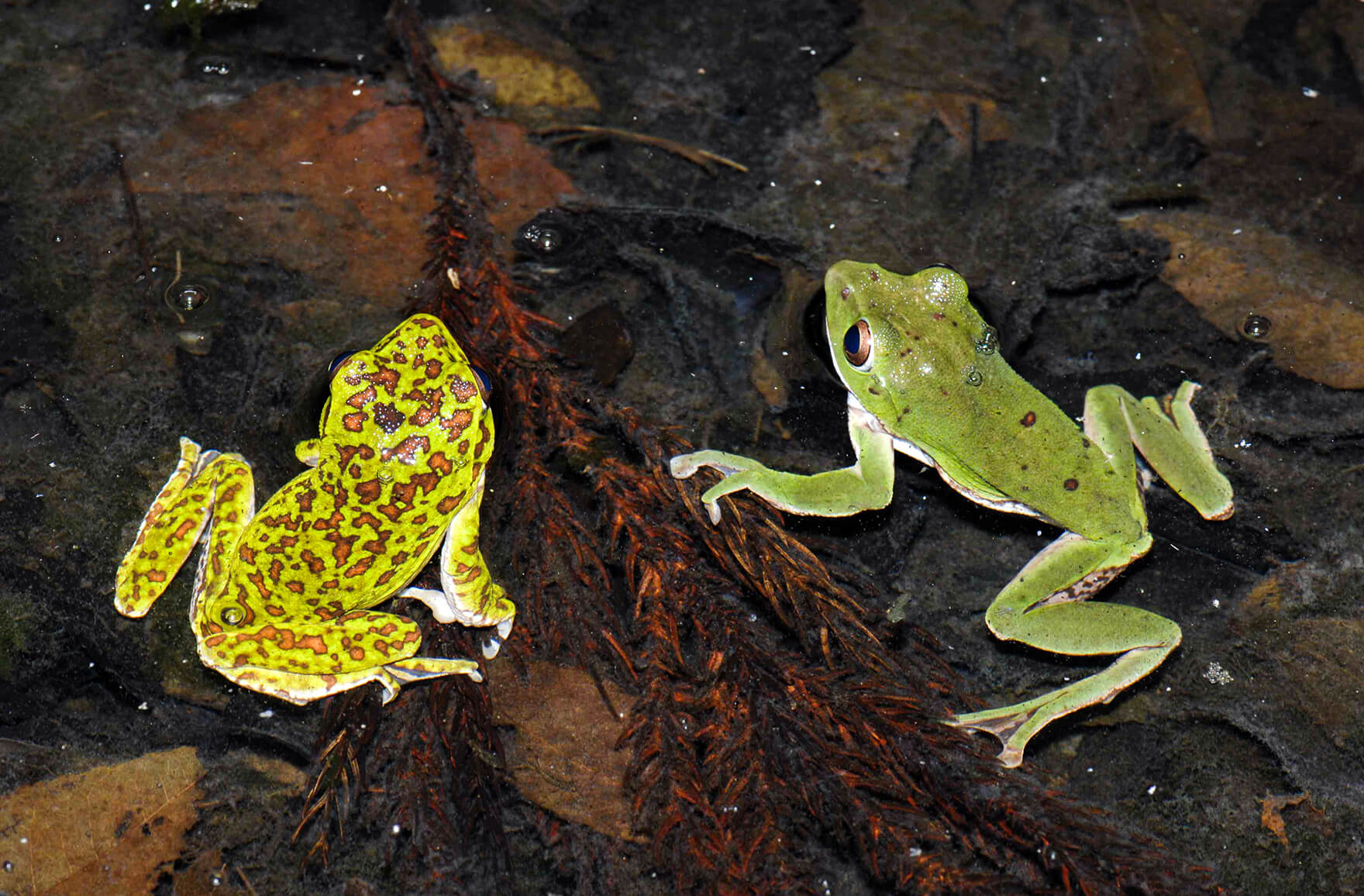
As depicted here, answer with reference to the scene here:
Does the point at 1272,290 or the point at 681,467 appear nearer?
the point at 681,467

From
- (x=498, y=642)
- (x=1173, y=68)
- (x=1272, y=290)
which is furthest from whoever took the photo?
(x=1173, y=68)

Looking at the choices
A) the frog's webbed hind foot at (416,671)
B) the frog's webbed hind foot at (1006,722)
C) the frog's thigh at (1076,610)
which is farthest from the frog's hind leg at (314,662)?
the frog's thigh at (1076,610)

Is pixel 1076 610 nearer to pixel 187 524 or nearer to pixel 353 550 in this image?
pixel 353 550

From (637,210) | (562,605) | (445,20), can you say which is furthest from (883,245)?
(445,20)

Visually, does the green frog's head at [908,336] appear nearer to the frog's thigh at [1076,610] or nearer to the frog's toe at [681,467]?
the frog's thigh at [1076,610]

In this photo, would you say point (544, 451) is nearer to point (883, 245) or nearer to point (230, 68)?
point (883, 245)

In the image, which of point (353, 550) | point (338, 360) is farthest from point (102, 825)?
point (338, 360)

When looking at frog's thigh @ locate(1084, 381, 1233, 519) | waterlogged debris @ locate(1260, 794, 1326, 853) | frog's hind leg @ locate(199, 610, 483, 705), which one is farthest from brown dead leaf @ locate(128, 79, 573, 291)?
waterlogged debris @ locate(1260, 794, 1326, 853)

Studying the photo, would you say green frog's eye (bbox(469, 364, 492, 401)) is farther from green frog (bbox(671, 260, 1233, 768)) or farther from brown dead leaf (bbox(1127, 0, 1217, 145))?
brown dead leaf (bbox(1127, 0, 1217, 145))
